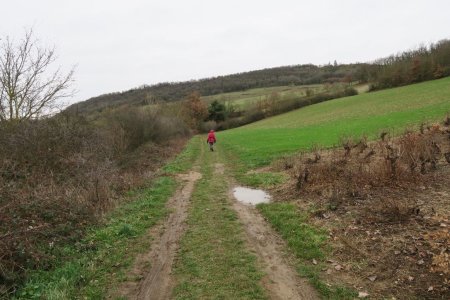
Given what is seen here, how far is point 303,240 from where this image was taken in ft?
24.9

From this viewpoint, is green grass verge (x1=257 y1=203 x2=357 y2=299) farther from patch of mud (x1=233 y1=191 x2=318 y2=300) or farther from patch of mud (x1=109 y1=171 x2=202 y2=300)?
patch of mud (x1=109 y1=171 x2=202 y2=300)

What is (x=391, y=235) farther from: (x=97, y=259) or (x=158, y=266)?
(x=97, y=259)

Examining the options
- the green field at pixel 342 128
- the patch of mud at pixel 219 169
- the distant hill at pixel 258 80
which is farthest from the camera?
the distant hill at pixel 258 80

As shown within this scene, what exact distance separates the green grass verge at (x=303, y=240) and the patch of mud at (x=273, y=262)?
17 cm

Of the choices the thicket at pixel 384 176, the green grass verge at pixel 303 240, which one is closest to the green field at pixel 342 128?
the thicket at pixel 384 176

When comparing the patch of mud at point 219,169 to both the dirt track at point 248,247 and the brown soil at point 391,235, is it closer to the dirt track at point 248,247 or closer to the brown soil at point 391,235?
the dirt track at point 248,247

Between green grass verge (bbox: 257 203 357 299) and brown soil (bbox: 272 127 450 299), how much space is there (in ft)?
0.67

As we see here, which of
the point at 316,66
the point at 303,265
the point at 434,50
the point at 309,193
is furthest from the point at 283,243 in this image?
the point at 316,66

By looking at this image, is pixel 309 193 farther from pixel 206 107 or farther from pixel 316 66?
pixel 316 66

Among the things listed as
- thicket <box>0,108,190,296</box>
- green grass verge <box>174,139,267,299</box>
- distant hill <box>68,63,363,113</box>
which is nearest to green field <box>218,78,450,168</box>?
thicket <box>0,108,190,296</box>

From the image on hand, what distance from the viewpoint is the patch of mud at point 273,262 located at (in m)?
5.57

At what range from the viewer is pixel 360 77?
3270 inches

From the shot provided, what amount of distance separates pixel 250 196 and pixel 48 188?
6359 millimetres

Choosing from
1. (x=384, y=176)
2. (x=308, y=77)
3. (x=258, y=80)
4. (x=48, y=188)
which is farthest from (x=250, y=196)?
(x=258, y=80)
